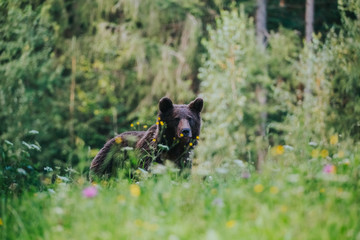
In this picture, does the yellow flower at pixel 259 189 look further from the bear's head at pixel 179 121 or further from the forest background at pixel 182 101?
the bear's head at pixel 179 121

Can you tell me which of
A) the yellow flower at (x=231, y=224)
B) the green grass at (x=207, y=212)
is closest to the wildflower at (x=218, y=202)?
the green grass at (x=207, y=212)

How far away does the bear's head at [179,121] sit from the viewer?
6.43m

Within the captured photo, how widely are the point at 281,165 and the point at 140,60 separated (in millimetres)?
18838

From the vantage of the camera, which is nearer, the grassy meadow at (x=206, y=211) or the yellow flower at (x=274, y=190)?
the grassy meadow at (x=206, y=211)

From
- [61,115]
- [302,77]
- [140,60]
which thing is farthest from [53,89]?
[302,77]

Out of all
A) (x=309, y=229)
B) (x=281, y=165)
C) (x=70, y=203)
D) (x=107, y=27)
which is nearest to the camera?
(x=309, y=229)

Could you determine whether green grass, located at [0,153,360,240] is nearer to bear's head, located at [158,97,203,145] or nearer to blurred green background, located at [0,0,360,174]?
bear's head, located at [158,97,203,145]

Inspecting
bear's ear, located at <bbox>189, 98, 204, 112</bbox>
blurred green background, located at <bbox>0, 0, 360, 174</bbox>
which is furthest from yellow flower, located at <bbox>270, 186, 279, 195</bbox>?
blurred green background, located at <bbox>0, 0, 360, 174</bbox>

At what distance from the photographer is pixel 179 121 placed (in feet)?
21.7

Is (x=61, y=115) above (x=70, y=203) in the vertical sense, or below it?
below

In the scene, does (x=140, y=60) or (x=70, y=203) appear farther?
(x=140, y=60)

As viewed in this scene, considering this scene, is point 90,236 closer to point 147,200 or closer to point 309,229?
point 147,200

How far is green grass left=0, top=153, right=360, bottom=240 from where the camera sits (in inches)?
109

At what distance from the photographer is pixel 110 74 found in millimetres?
23391
